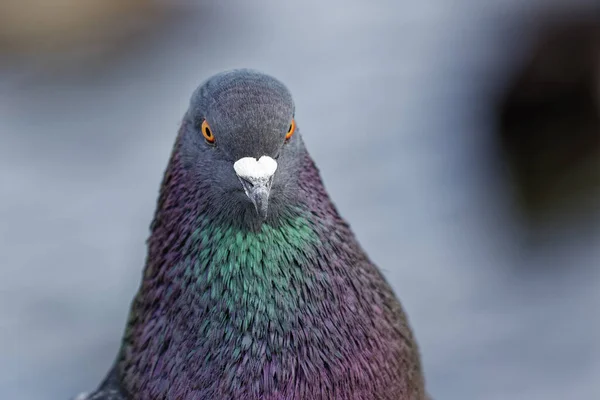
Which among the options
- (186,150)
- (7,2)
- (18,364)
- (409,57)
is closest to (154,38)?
(7,2)

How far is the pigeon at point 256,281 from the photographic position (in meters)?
4.35

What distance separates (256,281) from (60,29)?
9540 millimetres

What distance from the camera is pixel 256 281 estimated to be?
4469mm

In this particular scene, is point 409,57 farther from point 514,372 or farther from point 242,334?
point 242,334

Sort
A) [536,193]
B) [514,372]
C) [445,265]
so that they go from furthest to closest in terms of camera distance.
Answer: [536,193]
[445,265]
[514,372]

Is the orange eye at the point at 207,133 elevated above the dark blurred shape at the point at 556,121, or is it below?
below

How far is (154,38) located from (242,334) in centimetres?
945

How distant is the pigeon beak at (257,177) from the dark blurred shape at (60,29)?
922 centimetres

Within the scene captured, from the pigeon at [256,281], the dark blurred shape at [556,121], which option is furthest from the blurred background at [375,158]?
the pigeon at [256,281]

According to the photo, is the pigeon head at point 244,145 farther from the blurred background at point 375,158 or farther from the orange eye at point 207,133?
the blurred background at point 375,158

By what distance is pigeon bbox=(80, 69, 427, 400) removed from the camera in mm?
4348

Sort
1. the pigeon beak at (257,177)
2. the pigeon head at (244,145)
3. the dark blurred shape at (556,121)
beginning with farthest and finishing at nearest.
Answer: the dark blurred shape at (556,121), the pigeon head at (244,145), the pigeon beak at (257,177)

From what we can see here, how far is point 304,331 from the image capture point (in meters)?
4.45

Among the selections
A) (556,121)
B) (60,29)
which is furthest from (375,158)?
(60,29)
